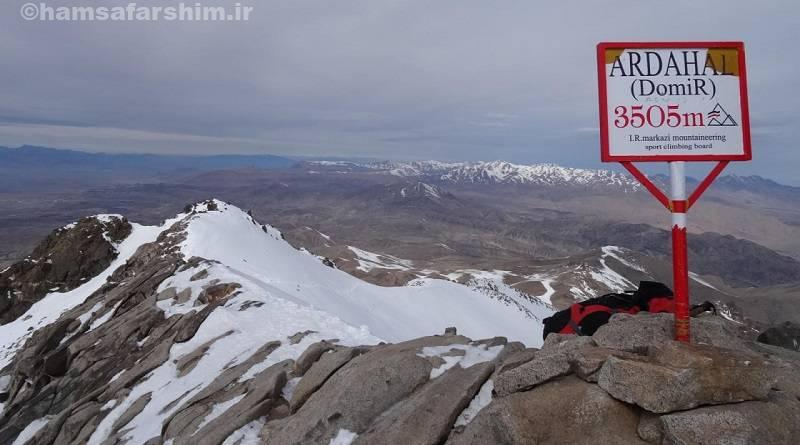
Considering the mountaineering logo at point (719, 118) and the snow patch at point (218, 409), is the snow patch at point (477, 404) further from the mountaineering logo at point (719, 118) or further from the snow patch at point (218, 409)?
the snow patch at point (218, 409)

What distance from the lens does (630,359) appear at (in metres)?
6.33

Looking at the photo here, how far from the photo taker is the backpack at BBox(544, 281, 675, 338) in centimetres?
845

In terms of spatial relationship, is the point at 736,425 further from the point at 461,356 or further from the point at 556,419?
the point at 461,356

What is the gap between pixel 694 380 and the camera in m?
5.82

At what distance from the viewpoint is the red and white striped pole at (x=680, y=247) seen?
655 centimetres

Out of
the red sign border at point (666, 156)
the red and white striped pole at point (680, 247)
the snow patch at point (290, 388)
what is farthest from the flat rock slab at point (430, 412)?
the red sign border at point (666, 156)

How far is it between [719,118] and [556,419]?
186 inches

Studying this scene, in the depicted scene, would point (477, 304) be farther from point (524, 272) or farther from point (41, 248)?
point (524, 272)

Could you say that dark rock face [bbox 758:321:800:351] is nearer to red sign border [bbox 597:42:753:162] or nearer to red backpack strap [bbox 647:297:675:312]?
red backpack strap [bbox 647:297:675:312]

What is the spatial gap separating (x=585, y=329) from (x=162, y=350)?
1508cm

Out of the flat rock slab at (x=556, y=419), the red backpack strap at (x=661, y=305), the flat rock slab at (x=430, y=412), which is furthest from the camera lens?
the red backpack strap at (x=661, y=305)

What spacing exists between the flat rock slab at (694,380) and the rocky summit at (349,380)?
0.06 feet

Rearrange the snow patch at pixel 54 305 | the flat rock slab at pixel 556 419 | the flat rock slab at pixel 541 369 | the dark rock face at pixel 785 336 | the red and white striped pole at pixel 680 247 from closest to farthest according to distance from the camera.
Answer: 1. the flat rock slab at pixel 556 419
2. the red and white striped pole at pixel 680 247
3. the flat rock slab at pixel 541 369
4. the dark rock face at pixel 785 336
5. the snow patch at pixel 54 305

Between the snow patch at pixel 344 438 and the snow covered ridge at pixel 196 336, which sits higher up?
the snow patch at pixel 344 438
